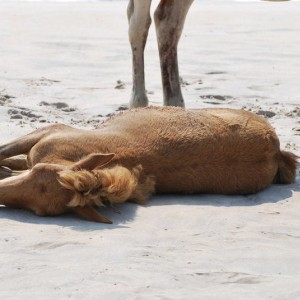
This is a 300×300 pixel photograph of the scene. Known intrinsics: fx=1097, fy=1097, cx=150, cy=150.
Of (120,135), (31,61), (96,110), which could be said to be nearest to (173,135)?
(120,135)

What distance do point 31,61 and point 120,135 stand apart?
5086 mm

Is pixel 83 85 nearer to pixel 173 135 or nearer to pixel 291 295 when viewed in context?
pixel 173 135

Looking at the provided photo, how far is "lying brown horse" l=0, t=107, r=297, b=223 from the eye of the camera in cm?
574

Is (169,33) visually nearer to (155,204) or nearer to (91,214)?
(155,204)

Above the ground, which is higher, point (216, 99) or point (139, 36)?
point (139, 36)

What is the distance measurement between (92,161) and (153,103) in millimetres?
3692

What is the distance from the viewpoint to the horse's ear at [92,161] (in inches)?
226

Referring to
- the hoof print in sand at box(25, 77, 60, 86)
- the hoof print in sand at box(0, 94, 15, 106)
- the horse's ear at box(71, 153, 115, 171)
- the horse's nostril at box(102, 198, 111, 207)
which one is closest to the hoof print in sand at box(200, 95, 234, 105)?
the hoof print in sand at box(25, 77, 60, 86)

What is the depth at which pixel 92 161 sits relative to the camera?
5734mm

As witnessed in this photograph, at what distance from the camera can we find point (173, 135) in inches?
249

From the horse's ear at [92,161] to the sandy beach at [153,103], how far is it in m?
0.28

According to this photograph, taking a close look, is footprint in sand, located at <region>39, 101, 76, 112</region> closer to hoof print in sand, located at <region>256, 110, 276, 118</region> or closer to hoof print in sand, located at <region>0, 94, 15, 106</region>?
hoof print in sand, located at <region>0, 94, 15, 106</region>

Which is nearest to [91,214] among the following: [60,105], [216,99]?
[60,105]

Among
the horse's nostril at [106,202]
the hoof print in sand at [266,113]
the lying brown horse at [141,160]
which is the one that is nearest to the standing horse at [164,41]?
the hoof print in sand at [266,113]
